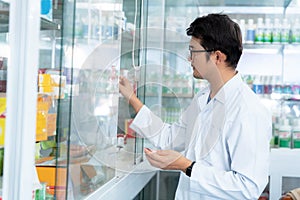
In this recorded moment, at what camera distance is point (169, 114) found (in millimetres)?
4090

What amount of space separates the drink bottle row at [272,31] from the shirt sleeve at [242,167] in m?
2.48

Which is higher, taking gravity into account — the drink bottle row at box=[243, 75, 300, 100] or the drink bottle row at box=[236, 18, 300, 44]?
the drink bottle row at box=[236, 18, 300, 44]

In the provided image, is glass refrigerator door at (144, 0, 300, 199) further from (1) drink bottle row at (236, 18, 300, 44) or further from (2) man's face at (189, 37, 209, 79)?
(2) man's face at (189, 37, 209, 79)

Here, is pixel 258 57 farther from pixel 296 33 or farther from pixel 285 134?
pixel 285 134

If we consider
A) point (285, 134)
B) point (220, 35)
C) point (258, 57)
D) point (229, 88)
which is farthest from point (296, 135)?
point (220, 35)

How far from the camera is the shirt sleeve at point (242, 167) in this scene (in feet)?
5.73

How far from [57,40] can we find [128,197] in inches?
48.8

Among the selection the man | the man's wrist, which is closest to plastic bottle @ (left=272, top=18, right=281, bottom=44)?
the man

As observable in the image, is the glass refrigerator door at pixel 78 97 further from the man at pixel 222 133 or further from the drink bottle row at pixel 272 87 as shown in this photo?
the drink bottle row at pixel 272 87

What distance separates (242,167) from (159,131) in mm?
626

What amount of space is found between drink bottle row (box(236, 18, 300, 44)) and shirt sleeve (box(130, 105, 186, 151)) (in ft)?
6.97

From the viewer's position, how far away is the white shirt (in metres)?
1.75

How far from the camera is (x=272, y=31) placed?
4.16 metres

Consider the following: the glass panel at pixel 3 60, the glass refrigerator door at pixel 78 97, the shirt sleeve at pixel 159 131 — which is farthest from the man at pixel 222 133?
the glass panel at pixel 3 60
